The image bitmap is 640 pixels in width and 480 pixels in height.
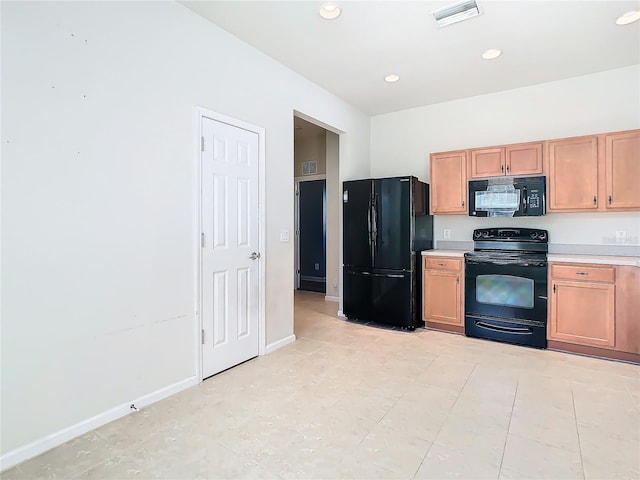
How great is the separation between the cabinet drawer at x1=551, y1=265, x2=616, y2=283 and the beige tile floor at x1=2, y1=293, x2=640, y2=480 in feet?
2.45

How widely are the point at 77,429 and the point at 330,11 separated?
10.6 ft

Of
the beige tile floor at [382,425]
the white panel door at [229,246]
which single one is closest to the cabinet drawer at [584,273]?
the beige tile floor at [382,425]

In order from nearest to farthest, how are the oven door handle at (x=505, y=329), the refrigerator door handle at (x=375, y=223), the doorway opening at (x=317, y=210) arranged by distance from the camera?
the oven door handle at (x=505, y=329) < the refrigerator door handle at (x=375, y=223) < the doorway opening at (x=317, y=210)

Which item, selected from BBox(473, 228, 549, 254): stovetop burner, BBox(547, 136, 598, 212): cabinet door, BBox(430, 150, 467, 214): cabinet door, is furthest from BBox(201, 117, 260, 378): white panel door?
BBox(547, 136, 598, 212): cabinet door

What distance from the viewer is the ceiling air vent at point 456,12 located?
259 centimetres

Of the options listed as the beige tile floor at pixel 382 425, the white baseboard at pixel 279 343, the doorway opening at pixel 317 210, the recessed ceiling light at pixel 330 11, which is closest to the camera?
the beige tile floor at pixel 382 425

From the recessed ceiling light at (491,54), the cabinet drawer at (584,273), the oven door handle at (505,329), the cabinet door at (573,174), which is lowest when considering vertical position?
the oven door handle at (505,329)

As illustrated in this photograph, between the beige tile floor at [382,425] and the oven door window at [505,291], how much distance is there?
58cm

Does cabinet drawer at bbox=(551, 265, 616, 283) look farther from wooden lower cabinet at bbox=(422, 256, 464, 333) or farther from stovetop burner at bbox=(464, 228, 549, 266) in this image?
wooden lower cabinet at bbox=(422, 256, 464, 333)

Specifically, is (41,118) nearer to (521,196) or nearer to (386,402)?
(386,402)

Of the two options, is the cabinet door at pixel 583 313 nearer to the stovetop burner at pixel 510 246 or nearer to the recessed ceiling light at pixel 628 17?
the stovetop burner at pixel 510 246

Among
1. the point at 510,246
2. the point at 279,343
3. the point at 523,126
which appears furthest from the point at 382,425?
the point at 523,126

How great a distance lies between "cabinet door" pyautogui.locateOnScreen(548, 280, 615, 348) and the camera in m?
3.21

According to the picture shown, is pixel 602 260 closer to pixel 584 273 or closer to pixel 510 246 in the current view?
pixel 584 273
